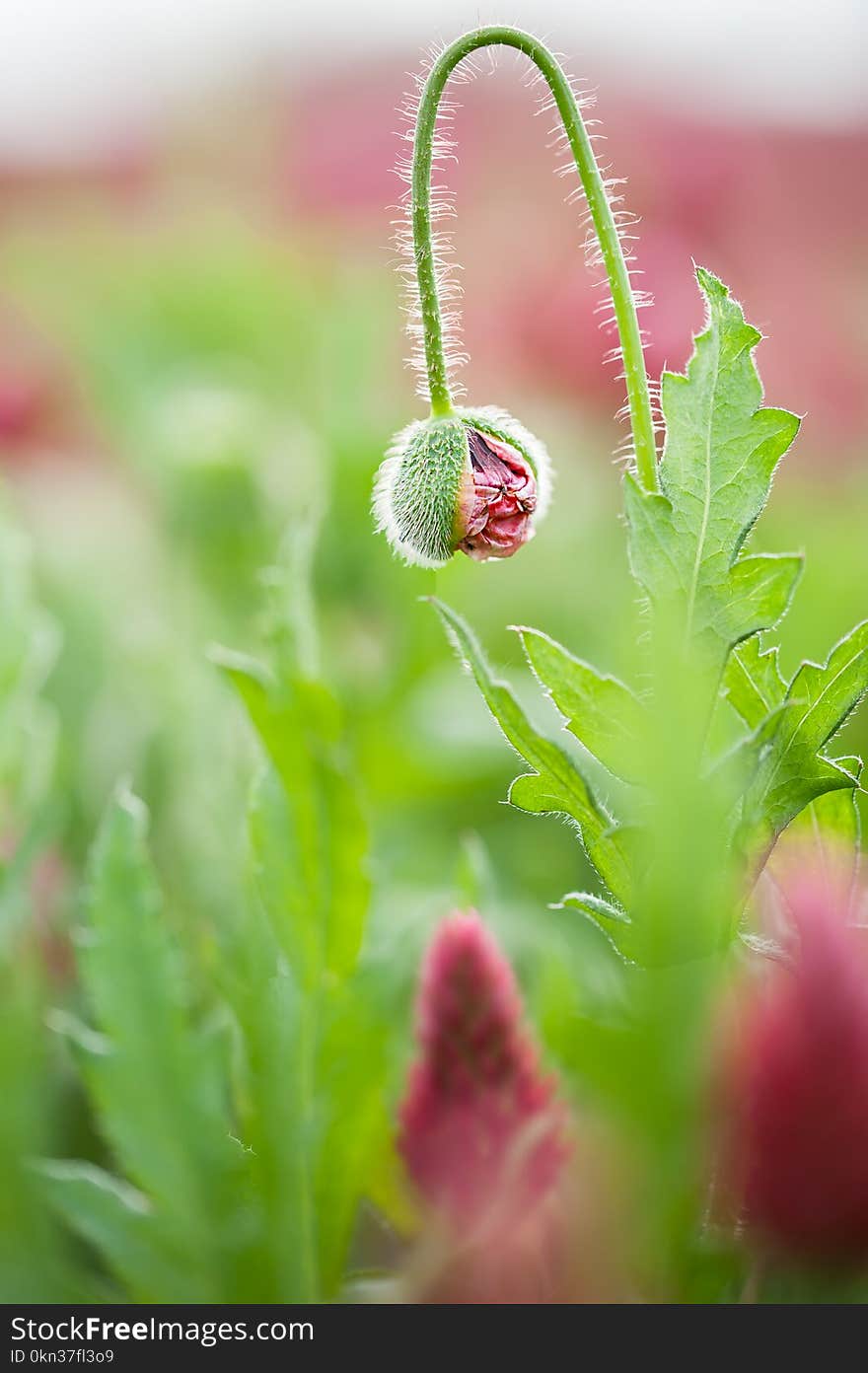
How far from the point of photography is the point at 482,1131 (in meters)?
0.48

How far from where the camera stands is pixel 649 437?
0.46 m

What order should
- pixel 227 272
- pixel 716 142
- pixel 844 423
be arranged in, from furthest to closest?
pixel 716 142, pixel 227 272, pixel 844 423

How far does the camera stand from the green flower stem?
1.53 ft

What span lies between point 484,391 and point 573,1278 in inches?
72.4

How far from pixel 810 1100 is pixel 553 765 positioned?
15cm

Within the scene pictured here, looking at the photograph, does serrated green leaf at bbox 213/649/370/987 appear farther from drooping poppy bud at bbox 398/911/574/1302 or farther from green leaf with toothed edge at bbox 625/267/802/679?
green leaf with toothed edge at bbox 625/267/802/679

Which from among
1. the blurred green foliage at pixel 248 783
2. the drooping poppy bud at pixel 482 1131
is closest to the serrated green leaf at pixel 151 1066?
the blurred green foliage at pixel 248 783

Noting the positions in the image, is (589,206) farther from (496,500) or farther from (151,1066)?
(151,1066)

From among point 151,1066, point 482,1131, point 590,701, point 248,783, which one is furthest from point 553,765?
point 248,783

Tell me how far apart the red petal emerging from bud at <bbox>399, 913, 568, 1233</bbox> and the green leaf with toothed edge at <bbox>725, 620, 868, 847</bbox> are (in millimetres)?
110

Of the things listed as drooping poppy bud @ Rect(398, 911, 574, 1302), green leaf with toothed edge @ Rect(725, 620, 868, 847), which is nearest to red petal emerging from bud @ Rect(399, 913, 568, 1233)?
drooping poppy bud @ Rect(398, 911, 574, 1302)

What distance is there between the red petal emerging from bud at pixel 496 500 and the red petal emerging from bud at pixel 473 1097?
5.6 inches
